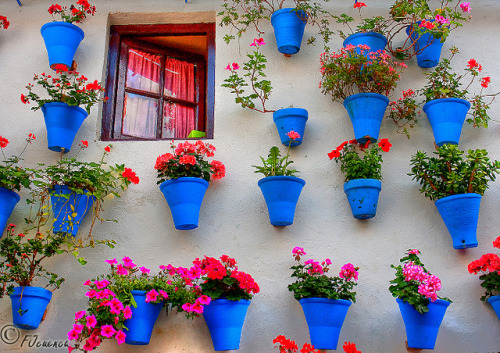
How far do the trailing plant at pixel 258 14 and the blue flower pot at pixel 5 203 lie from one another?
70.0 inches

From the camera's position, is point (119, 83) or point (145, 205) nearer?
point (145, 205)

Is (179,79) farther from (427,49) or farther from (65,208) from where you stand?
(427,49)

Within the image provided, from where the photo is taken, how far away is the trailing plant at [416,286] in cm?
282

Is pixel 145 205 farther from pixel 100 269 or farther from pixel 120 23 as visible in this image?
pixel 120 23

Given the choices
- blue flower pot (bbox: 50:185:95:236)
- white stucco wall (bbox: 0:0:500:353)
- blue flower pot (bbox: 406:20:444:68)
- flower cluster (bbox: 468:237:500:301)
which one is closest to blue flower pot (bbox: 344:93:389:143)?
white stucco wall (bbox: 0:0:500:353)

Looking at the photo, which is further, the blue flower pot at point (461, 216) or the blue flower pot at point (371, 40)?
the blue flower pot at point (371, 40)

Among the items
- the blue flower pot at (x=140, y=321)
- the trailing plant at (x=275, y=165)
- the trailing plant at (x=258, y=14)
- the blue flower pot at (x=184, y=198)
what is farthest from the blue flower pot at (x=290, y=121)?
the blue flower pot at (x=140, y=321)

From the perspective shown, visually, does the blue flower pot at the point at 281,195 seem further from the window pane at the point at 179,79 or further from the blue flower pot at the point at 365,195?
the window pane at the point at 179,79

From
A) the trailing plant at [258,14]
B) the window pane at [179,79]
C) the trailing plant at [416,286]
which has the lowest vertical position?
the trailing plant at [416,286]

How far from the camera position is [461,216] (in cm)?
312

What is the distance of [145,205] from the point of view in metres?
3.49

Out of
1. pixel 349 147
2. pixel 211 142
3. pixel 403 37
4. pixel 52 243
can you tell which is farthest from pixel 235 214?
pixel 403 37

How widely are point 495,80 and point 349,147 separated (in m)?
1.20

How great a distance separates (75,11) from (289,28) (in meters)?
1.56
